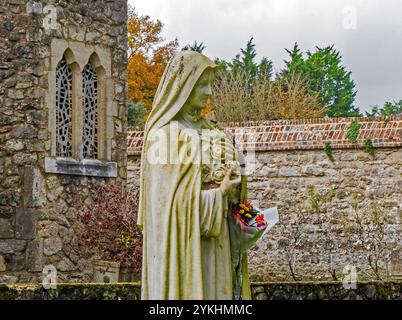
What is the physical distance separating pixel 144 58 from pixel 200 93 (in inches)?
938

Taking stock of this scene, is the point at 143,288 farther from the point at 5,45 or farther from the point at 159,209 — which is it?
the point at 5,45

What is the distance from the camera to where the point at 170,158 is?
27.9ft

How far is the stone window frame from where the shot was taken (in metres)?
17.6

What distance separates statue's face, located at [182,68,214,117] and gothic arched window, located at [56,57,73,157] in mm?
9200

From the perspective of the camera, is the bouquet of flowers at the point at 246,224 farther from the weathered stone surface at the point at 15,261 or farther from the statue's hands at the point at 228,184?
the weathered stone surface at the point at 15,261

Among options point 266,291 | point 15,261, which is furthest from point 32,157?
point 266,291

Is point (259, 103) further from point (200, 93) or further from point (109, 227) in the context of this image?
point (200, 93)

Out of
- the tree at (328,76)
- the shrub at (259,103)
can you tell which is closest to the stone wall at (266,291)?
the shrub at (259,103)

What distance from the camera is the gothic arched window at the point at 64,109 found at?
17.9 metres

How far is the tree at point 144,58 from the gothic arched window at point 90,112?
37.5 feet

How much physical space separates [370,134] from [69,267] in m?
4.84

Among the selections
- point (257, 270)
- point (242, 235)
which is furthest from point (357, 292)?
point (257, 270)
